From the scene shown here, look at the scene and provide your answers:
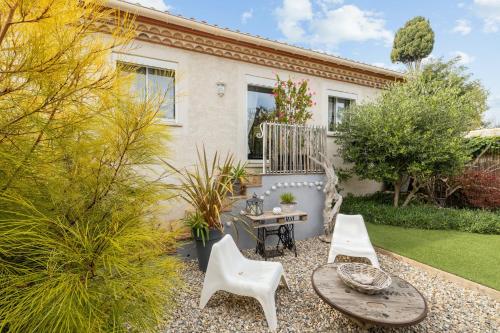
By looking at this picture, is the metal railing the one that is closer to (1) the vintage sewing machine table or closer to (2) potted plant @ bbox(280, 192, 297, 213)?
(2) potted plant @ bbox(280, 192, 297, 213)

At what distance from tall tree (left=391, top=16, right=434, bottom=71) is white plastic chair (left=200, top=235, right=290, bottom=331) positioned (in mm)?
22501

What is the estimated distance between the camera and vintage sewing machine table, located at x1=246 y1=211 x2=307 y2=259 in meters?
5.52

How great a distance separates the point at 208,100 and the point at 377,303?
590 centimetres

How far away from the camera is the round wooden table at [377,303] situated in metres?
2.72

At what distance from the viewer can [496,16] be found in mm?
12484

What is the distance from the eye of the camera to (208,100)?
706 centimetres

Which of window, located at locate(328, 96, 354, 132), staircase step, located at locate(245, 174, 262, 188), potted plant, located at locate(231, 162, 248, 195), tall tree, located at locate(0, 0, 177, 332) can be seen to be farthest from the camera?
window, located at locate(328, 96, 354, 132)

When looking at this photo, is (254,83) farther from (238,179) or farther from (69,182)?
(69,182)

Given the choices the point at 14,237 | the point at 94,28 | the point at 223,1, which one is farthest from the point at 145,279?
the point at 223,1

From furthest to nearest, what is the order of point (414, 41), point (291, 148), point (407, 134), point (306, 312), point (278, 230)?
point (414, 41) < point (407, 134) < point (291, 148) < point (278, 230) < point (306, 312)

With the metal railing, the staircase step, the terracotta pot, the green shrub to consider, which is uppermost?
the metal railing

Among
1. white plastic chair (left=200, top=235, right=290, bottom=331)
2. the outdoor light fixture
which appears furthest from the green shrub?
the outdoor light fixture

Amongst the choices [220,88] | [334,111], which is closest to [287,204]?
[220,88]

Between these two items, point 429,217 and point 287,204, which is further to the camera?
point 429,217
